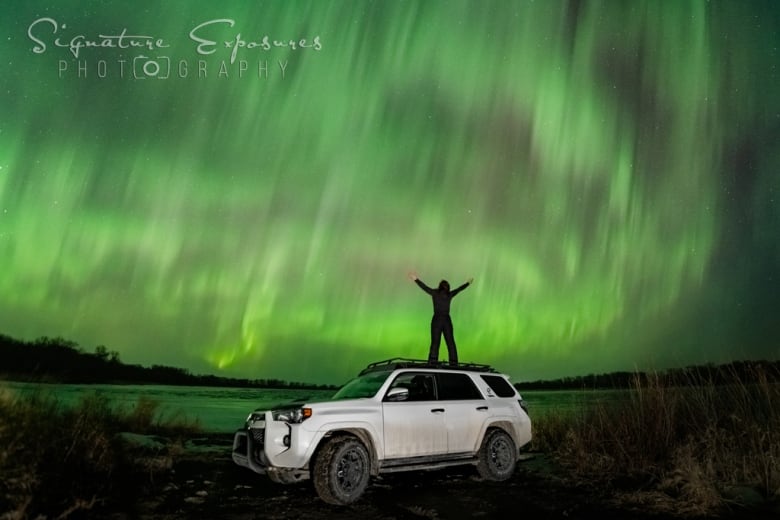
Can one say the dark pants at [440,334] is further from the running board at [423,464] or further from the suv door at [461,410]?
the running board at [423,464]

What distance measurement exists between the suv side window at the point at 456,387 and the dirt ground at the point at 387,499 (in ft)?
5.49

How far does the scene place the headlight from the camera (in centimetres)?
944

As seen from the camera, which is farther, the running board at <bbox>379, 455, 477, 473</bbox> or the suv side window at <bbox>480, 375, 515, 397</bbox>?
→ the suv side window at <bbox>480, 375, 515, 397</bbox>

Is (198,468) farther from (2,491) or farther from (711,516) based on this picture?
(711,516)

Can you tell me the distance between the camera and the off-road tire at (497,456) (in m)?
11.6

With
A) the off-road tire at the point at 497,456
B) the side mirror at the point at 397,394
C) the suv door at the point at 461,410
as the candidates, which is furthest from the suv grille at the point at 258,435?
the off-road tire at the point at 497,456

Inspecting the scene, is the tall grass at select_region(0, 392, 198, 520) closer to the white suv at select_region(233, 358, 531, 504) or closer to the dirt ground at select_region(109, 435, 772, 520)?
the dirt ground at select_region(109, 435, 772, 520)

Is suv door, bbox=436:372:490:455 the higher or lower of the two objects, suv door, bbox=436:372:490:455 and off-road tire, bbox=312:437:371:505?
the higher

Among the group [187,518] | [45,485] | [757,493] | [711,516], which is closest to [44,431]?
[45,485]

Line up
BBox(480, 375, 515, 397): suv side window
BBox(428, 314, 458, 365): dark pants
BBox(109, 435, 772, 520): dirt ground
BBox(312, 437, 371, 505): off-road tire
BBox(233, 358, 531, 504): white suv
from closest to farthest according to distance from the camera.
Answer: BBox(109, 435, 772, 520): dirt ground → BBox(312, 437, 371, 505): off-road tire → BBox(233, 358, 531, 504): white suv → BBox(480, 375, 515, 397): suv side window → BBox(428, 314, 458, 365): dark pants

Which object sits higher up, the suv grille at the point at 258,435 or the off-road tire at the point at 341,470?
the suv grille at the point at 258,435

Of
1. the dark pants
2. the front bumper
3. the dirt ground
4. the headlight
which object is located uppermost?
the dark pants

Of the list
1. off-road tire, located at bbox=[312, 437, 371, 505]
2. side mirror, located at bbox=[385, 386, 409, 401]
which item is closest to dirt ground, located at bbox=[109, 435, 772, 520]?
off-road tire, located at bbox=[312, 437, 371, 505]

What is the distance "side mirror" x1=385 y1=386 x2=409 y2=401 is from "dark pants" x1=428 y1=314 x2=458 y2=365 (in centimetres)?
539
